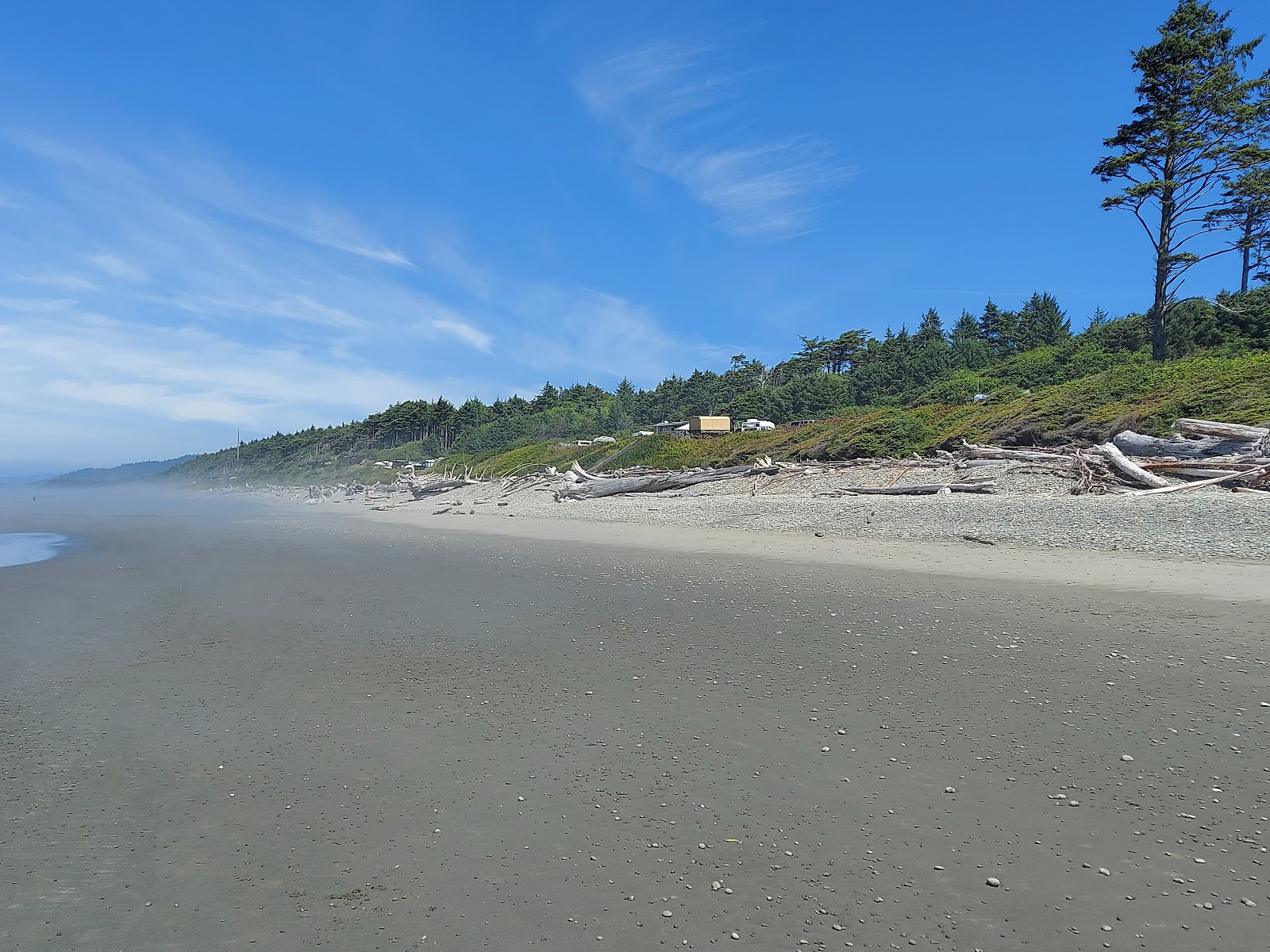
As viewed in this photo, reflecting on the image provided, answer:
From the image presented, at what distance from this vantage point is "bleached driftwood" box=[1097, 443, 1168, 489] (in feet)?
45.8

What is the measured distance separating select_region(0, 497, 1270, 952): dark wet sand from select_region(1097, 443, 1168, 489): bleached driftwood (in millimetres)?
7794

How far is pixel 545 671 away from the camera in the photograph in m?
6.22

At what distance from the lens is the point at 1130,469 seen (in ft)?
48.0

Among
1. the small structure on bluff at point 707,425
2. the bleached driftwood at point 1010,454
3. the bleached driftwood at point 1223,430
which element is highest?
the small structure on bluff at point 707,425

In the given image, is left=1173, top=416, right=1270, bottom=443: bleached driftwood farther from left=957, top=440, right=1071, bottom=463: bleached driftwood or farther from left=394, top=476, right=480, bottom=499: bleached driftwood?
left=394, top=476, right=480, bottom=499: bleached driftwood

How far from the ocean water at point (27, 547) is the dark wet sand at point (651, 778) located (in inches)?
381

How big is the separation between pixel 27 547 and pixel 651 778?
2284 centimetres

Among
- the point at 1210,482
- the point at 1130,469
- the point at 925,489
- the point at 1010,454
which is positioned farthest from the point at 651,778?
the point at 1010,454

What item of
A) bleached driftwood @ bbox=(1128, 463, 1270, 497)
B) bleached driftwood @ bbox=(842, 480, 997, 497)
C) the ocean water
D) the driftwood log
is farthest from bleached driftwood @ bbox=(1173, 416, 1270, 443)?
the ocean water

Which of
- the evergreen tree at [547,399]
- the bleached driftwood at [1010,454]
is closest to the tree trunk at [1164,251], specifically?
the bleached driftwood at [1010,454]

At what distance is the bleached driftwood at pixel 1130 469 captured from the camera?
45.8 feet

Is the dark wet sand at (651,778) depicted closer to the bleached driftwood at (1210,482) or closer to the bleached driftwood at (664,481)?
the bleached driftwood at (1210,482)

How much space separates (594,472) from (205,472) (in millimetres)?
130181

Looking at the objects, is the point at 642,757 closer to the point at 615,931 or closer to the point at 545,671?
the point at 615,931
